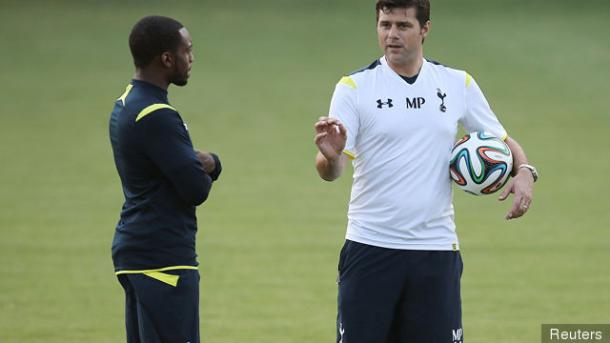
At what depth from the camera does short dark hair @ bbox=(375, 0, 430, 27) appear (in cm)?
549

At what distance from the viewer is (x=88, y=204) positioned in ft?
41.3

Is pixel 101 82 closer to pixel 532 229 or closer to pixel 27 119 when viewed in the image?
pixel 27 119

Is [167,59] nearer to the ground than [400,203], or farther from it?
farther from it

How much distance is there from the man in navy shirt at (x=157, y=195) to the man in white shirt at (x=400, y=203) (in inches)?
30.5

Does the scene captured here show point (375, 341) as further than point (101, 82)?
No

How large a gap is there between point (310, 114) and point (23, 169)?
16.5 ft

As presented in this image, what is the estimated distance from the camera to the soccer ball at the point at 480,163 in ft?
17.9

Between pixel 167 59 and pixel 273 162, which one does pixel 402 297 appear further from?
pixel 273 162

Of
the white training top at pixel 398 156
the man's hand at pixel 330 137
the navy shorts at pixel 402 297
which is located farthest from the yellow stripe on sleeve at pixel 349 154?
the navy shorts at pixel 402 297

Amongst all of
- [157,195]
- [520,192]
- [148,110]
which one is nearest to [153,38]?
[148,110]

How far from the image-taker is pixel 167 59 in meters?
5.14

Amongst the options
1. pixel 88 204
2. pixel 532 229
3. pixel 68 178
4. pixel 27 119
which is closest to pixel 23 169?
pixel 68 178

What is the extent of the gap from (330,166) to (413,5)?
3.09ft

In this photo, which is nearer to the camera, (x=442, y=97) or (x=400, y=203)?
(x=400, y=203)
